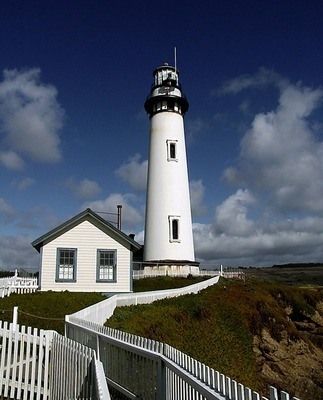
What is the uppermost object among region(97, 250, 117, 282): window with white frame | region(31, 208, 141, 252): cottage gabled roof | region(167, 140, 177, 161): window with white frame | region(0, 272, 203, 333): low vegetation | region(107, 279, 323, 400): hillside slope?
region(167, 140, 177, 161): window with white frame

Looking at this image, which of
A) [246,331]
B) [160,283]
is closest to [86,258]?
[160,283]

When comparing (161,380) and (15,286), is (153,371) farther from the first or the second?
(15,286)

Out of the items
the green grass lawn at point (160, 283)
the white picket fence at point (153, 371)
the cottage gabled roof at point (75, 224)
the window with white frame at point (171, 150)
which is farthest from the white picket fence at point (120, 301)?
the window with white frame at point (171, 150)

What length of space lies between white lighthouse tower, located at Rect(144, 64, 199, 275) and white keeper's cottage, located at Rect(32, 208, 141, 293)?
11.1m

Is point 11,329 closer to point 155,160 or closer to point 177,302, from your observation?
point 177,302

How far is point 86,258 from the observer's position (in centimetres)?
2394

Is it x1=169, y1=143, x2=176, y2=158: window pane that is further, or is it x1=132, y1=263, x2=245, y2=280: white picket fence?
x1=169, y1=143, x2=176, y2=158: window pane

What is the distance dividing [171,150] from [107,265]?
15.9 meters

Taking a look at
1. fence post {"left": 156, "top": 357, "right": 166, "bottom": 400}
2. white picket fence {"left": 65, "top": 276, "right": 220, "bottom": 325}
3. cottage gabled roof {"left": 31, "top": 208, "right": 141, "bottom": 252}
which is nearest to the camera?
fence post {"left": 156, "top": 357, "right": 166, "bottom": 400}

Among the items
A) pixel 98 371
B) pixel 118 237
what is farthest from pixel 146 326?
pixel 98 371

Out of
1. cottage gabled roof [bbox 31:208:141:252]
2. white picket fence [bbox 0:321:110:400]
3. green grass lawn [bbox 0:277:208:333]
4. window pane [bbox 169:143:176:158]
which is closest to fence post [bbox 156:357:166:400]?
white picket fence [bbox 0:321:110:400]

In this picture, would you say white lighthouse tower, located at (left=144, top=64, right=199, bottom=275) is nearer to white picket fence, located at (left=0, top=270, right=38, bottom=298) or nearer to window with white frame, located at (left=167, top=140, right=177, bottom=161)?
window with white frame, located at (left=167, top=140, right=177, bottom=161)

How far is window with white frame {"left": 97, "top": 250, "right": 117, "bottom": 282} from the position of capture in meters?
24.0

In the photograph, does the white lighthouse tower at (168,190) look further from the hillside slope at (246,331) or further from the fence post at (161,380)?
the fence post at (161,380)
